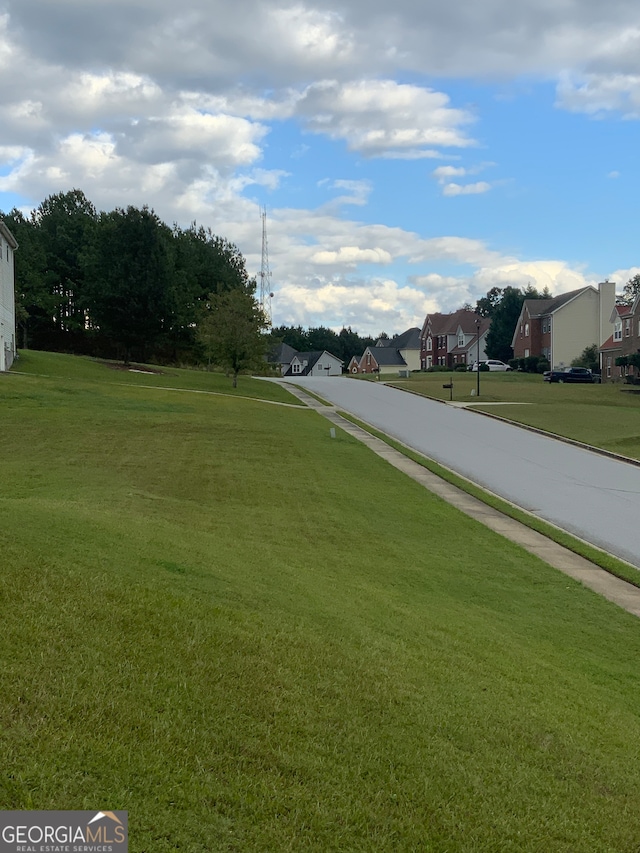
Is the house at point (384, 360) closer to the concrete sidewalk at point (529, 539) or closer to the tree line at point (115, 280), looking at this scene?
the tree line at point (115, 280)

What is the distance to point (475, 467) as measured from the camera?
23.9 meters

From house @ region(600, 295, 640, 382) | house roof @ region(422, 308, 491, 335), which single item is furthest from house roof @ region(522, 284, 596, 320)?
house roof @ region(422, 308, 491, 335)

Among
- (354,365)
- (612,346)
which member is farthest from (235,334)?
(354,365)

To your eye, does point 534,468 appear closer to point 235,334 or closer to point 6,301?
point 235,334

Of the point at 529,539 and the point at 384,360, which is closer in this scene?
the point at 529,539

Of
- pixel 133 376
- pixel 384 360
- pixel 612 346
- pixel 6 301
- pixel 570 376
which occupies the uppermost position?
pixel 6 301

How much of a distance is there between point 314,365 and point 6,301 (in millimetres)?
103072

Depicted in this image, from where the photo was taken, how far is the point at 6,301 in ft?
142

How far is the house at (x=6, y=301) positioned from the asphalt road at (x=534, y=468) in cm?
1858

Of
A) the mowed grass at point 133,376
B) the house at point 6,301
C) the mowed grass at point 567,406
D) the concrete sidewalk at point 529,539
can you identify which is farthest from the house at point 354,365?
the concrete sidewalk at point 529,539

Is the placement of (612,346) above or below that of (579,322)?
below

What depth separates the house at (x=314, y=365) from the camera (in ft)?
475

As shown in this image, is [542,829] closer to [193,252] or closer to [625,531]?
[625,531]

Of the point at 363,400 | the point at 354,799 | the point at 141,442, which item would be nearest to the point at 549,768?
the point at 354,799
